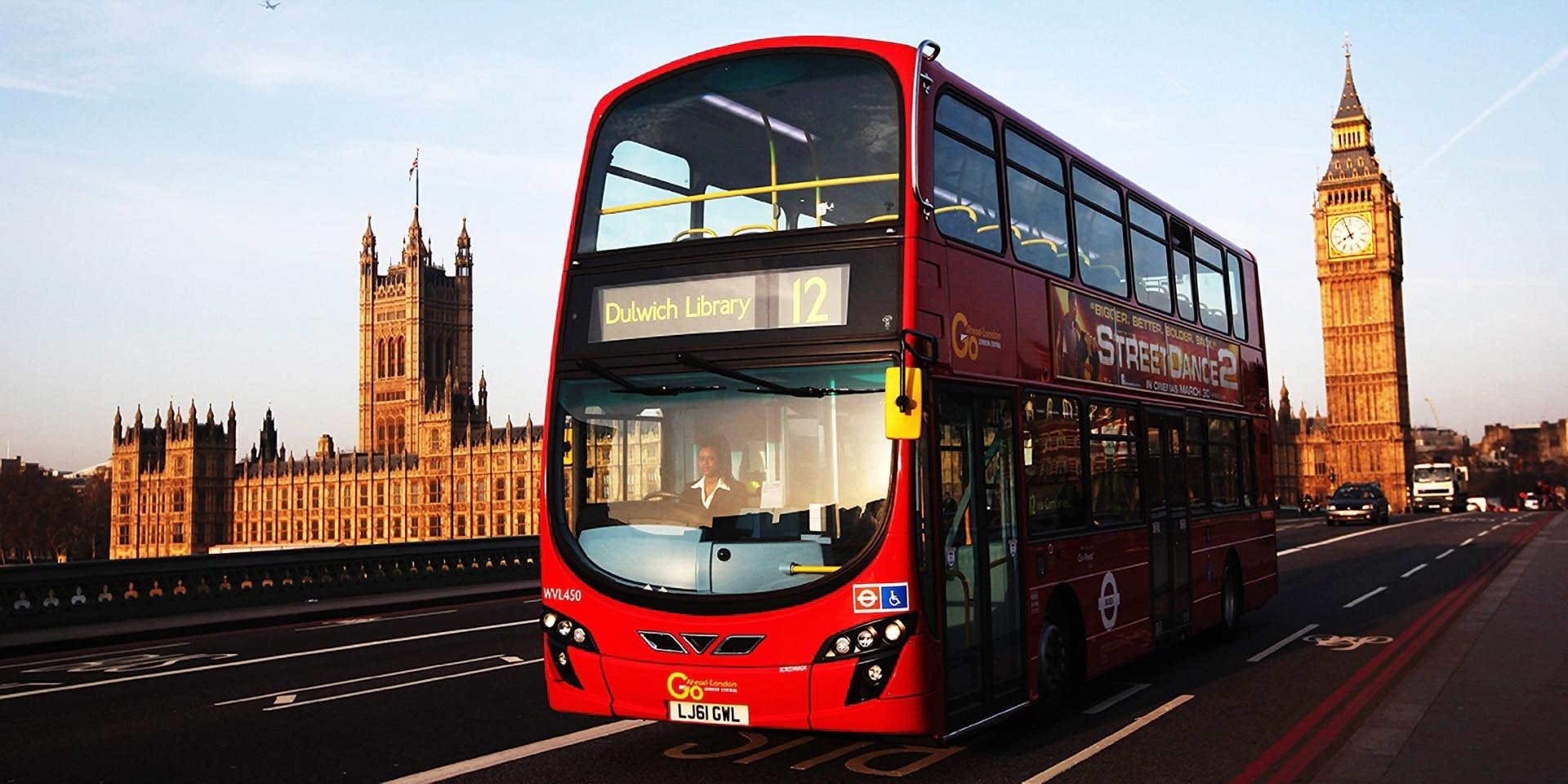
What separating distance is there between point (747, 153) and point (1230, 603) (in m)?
8.49

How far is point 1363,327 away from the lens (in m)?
121

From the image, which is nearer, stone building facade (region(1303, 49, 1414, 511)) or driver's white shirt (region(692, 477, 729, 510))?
driver's white shirt (region(692, 477, 729, 510))

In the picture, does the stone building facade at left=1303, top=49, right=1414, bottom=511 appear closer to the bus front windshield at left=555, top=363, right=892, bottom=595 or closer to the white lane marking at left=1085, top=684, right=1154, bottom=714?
the white lane marking at left=1085, top=684, right=1154, bottom=714

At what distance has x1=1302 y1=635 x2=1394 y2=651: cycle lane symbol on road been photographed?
43.3 feet

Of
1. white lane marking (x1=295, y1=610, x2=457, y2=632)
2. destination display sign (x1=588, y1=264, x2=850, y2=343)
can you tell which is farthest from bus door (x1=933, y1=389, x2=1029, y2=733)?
white lane marking (x1=295, y1=610, x2=457, y2=632)

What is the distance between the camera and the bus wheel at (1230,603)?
13.4 m

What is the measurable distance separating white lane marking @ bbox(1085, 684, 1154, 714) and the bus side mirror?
399 cm

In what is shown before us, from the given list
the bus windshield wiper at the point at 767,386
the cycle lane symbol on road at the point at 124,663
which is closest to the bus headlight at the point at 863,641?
the bus windshield wiper at the point at 767,386

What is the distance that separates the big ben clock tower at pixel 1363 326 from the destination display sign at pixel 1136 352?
380ft

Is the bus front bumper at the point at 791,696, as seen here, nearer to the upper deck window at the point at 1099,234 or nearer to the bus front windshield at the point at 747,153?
the bus front windshield at the point at 747,153

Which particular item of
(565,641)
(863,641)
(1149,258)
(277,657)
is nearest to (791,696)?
→ (863,641)

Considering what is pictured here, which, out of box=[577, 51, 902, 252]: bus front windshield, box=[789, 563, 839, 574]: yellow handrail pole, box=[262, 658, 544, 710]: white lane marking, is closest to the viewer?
box=[789, 563, 839, 574]: yellow handrail pole

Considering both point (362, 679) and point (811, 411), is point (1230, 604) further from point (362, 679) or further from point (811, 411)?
point (362, 679)

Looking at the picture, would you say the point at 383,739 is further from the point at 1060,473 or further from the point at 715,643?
the point at 1060,473
